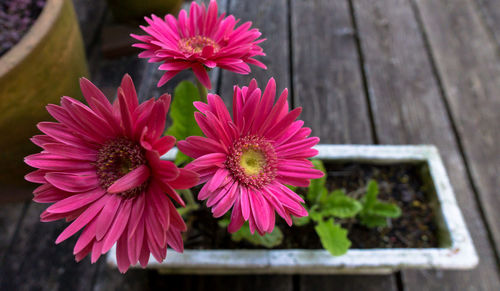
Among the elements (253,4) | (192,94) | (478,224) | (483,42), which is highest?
(192,94)

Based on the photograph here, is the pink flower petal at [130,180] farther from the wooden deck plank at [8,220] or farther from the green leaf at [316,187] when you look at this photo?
the wooden deck plank at [8,220]

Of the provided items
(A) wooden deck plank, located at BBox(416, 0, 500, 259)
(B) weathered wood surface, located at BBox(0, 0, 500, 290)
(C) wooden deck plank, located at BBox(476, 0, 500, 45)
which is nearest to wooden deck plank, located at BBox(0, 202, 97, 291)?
(B) weathered wood surface, located at BBox(0, 0, 500, 290)

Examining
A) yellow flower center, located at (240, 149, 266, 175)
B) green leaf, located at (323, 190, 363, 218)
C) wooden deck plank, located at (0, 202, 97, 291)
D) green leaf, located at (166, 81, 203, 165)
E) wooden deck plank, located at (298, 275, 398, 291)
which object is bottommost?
wooden deck plank, located at (298, 275, 398, 291)

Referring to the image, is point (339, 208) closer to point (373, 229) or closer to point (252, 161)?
point (373, 229)

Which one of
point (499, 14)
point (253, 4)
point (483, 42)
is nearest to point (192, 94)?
point (253, 4)

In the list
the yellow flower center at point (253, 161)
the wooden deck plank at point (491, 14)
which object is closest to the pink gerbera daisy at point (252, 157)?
the yellow flower center at point (253, 161)

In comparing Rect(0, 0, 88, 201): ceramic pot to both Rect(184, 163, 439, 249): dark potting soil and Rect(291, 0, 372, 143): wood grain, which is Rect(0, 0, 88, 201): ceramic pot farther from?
Rect(291, 0, 372, 143): wood grain

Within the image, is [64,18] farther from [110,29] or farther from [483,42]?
[483,42]
